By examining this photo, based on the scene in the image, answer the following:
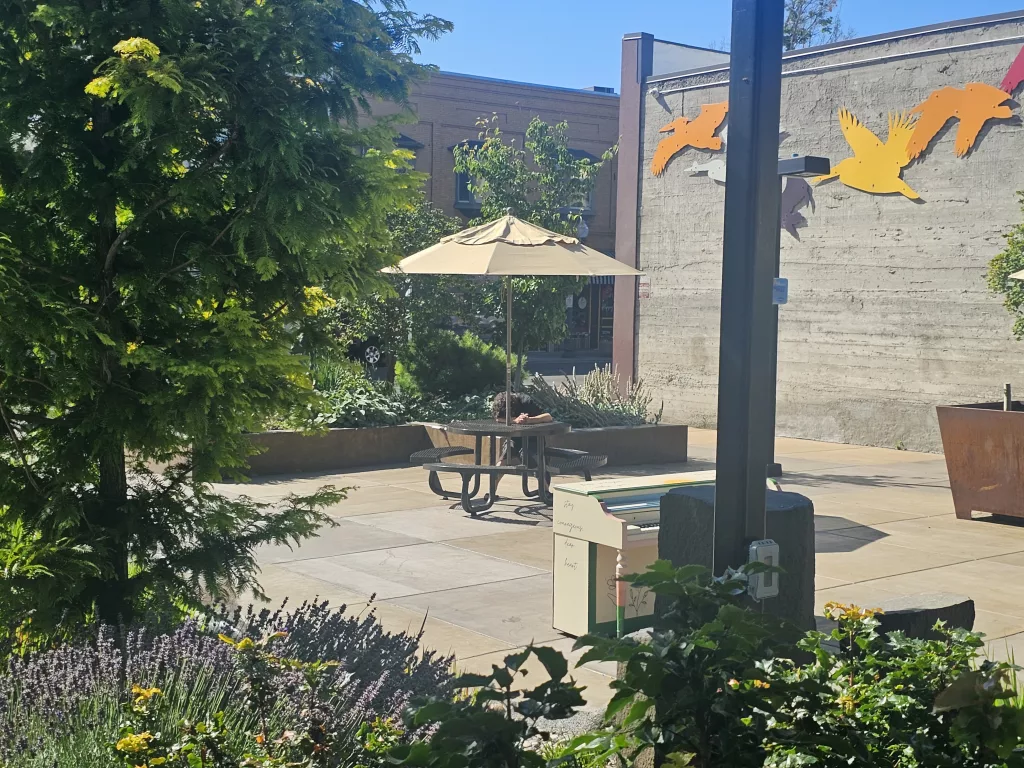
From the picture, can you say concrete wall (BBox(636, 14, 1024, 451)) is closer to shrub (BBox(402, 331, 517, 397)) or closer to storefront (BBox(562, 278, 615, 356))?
shrub (BBox(402, 331, 517, 397))

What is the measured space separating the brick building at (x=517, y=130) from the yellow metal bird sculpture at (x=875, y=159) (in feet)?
56.8

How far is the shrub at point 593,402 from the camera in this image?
557 inches

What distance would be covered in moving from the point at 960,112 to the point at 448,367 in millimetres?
7507

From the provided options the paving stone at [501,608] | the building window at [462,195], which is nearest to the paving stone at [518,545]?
the paving stone at [501,608]

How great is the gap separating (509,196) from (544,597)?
9044mm

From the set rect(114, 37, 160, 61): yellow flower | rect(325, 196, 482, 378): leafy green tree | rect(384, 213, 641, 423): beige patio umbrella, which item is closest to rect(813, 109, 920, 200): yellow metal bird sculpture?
rect(325, 196, 482, 378): leafy green tree

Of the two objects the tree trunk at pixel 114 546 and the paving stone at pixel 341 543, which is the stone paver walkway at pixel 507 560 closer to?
the paving stone at pixel 341 543

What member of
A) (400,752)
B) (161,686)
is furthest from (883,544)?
(400,752)

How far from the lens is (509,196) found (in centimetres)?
1552

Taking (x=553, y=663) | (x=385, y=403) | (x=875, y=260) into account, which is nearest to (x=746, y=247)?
(x=553, y=663)

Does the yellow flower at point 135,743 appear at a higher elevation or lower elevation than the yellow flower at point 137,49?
lower

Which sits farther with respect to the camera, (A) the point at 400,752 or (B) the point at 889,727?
(B) the point at 889,727

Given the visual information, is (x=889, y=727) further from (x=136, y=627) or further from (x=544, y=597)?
(x=544, y=597)

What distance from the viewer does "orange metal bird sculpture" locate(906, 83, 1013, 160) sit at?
47.9 feet
